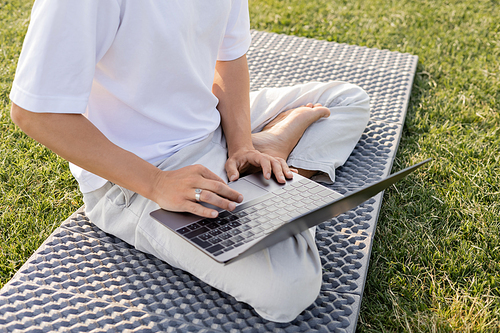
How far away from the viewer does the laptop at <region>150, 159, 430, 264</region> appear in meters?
1.23

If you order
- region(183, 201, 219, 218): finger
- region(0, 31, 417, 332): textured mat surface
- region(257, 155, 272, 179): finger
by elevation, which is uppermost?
region(183, 201, 219, 218): finger

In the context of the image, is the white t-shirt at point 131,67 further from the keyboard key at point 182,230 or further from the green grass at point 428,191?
the green grass at point 428,191

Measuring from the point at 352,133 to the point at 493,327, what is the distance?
109 cm

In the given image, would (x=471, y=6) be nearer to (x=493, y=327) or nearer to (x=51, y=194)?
(x=493, y=327)

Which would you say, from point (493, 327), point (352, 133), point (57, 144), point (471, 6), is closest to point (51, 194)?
point (57, 144)

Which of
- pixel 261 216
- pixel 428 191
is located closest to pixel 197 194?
pixel 261 216

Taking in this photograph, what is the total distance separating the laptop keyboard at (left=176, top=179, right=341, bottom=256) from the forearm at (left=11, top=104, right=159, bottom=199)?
23cm

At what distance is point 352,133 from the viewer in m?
2.29

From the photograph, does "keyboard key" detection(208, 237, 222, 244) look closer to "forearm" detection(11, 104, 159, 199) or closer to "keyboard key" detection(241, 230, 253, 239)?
"keyboard key" detection(241, 230, 253, 239)

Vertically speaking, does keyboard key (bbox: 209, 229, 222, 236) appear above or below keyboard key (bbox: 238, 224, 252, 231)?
above

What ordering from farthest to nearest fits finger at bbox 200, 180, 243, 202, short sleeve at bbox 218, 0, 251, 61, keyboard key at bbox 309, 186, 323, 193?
short sleeve at bbox 218, 0, 251, 61 → keyboard key at bbox 309, 186, 323, 193 → finger at bbox 200, 180, 243, 202

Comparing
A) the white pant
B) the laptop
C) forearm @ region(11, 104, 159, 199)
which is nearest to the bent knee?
the white pant

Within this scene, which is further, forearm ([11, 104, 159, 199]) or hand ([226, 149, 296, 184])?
hand ([226, 149, 296, 184])

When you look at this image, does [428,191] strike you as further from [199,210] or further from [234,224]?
[199,210]
